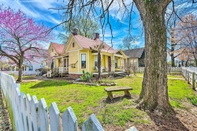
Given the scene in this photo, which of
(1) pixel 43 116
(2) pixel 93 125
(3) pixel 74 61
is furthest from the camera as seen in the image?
(3) pixel 74 61

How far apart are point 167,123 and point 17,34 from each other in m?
13.1

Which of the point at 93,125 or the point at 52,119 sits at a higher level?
the point at 93,125

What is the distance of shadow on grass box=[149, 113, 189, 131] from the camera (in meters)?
2.57

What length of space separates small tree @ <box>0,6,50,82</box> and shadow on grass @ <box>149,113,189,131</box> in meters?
10.4

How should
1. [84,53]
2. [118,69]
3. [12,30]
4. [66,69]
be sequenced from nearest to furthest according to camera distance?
[12,30], [84,53], [66,69], [118,69]

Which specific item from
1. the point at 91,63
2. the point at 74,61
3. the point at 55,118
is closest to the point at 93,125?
the point at 55,118

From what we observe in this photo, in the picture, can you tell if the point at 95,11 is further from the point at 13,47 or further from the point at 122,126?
the point at 13,47

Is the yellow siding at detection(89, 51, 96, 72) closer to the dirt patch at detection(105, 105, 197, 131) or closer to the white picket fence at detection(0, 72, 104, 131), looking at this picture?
the dirt patch at detection(105, 105, 197, 131)

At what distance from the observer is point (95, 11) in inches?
195

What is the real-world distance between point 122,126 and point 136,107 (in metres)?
1.07

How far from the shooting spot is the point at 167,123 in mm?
2768

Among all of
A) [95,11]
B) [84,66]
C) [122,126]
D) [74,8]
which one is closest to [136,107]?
[122,126]

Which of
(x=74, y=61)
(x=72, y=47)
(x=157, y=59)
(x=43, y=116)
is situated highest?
(x=72, y=47)

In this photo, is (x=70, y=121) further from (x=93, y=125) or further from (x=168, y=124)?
(x=168, y=124)
